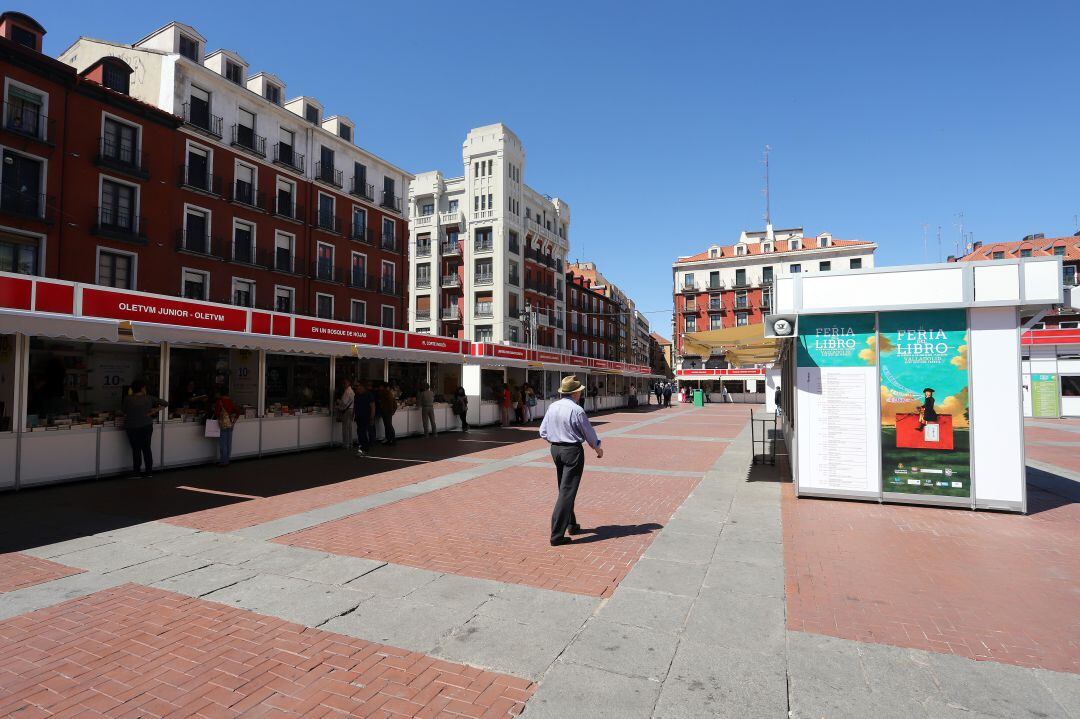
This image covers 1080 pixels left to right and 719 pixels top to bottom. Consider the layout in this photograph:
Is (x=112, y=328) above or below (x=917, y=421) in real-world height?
above

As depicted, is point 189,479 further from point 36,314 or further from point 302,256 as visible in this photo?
point 302,256

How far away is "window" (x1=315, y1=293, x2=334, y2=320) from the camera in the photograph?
2819 cm

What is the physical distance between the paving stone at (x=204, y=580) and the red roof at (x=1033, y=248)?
177 feet

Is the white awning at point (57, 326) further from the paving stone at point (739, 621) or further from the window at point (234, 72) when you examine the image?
the window at point (234, 72)

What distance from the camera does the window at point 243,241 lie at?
24500mm

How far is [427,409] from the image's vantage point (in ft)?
52.1

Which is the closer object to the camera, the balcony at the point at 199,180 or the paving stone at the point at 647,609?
the paving stone at the point at 647,609

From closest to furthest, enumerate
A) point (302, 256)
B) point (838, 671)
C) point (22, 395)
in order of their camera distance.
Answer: point (838, 671), point (22, 395), point (302, 256)

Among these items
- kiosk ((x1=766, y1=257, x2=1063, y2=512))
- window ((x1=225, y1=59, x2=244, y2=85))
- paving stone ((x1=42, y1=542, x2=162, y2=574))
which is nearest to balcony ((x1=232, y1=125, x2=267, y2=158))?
window ((x1=225, y1=59, x2=244, y2=85))

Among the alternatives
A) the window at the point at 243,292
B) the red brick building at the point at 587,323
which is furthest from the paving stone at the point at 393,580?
the red brick building at the point at 587,323

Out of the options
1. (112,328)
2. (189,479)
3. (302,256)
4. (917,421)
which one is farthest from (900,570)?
(302,256)

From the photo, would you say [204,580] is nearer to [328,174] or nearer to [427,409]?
[427,409]

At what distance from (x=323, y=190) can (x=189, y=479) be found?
2327 centimetres

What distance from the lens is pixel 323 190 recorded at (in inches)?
1132
